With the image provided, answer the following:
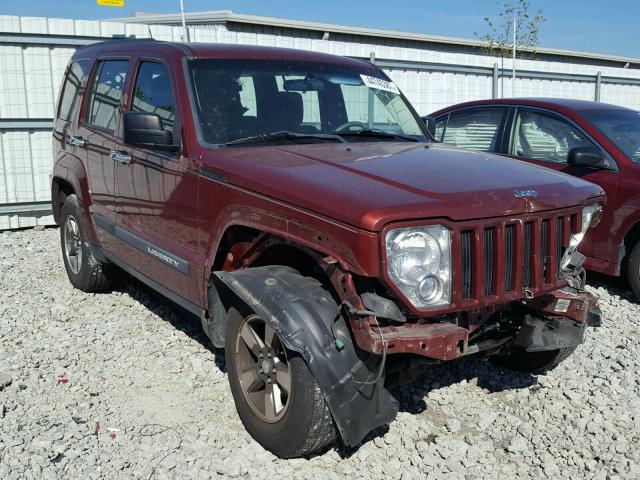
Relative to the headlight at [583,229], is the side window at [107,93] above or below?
above

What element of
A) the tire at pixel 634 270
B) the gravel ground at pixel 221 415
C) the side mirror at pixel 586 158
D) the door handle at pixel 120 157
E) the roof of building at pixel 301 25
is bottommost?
the gravel ground at pixel 221 415

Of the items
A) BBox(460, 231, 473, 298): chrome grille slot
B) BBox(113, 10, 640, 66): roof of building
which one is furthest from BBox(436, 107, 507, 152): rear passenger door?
BBox(113, 10, 640, 66): roof of building

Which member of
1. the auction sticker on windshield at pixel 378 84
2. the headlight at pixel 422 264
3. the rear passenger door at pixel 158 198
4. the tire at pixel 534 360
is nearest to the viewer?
the headlight at pixel 422 264

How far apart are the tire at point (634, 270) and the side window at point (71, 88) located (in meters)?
4.94

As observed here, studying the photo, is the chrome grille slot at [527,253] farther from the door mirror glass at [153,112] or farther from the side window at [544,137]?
the side window at [544,137]

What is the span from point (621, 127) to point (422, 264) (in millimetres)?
4448

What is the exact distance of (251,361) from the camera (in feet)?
11.6

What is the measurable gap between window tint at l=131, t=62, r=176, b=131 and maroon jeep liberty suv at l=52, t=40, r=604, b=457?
0.02m

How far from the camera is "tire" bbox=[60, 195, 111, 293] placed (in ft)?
18.8

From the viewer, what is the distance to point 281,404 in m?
3.35

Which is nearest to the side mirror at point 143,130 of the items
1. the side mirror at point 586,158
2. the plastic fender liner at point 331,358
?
the plastic fender liner at point 331,358

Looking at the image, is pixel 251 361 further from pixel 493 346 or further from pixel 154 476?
pixel 493 346

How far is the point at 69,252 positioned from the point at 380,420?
411 cm

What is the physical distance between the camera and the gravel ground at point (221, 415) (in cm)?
332
